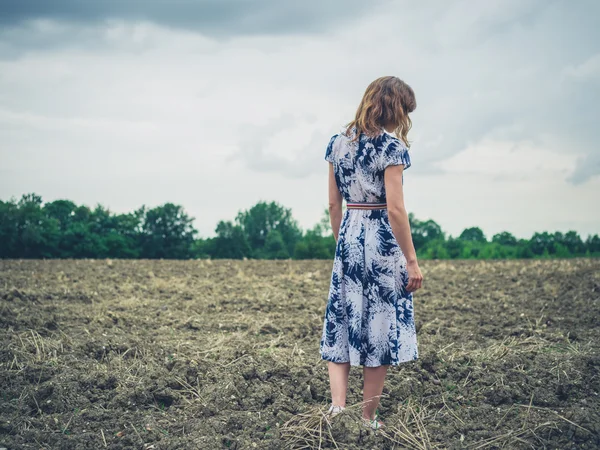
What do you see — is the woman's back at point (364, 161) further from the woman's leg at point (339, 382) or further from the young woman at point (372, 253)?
the woman's leg at point (339, 382)

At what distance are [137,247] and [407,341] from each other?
3533cm

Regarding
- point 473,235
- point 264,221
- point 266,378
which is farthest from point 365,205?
point 264,221

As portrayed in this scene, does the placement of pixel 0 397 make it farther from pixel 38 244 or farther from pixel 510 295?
pixel 38 244

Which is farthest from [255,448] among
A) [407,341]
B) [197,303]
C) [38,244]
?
[38,244]

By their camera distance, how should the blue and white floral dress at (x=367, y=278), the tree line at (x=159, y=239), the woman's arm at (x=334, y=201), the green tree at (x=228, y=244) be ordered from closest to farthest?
the blue and white floral dress at (x=367, y=278), the woman's arm at (x=334, y=201), the tree line at (x=159, y=239), the green tree at (x=228, y=244)

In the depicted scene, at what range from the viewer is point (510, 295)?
34.9 ft

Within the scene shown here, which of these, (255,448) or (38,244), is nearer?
(255,448)

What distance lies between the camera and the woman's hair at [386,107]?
361 centimetres

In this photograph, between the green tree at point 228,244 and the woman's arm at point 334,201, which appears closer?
the woman's arm at point 334,201

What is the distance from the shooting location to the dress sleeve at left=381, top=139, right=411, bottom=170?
3551 mm

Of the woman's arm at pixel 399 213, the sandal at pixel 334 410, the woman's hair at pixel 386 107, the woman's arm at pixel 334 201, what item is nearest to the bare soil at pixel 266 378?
the sandal at pixel 334 410

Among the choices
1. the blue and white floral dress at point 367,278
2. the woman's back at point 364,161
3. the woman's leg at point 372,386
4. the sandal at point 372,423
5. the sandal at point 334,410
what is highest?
the woman's back at point 364,161

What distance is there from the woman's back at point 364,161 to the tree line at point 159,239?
100.0ft

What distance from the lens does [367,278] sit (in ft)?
12.3
